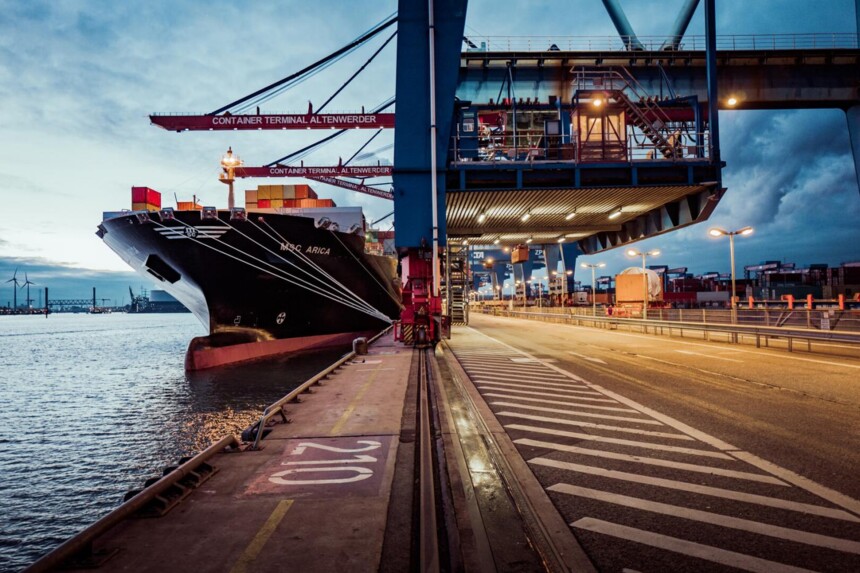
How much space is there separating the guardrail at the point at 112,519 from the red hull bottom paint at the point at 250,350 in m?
18.8

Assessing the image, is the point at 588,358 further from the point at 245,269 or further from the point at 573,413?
the point at 245,269

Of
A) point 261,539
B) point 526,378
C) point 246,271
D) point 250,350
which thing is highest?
point 246,271

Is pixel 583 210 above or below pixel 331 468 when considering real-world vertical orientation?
above

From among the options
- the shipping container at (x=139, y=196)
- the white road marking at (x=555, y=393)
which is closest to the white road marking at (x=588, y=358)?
the white road marking at (x=555, y=393)

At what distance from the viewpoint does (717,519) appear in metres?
4.07

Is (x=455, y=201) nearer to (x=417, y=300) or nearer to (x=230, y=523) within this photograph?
(x=417, y=300)

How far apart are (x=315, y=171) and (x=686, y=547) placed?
103 feet

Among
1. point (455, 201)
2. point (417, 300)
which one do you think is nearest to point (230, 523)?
point (417, 300)

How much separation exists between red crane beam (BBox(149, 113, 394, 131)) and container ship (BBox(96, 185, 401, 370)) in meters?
3.65

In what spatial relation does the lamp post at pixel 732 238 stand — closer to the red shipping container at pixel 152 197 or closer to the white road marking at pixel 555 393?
the white road marking at pixel 555 393

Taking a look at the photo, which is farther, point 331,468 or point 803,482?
point 331,468

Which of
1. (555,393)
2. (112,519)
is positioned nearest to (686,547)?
(112,519)

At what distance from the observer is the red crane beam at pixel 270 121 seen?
909 inches

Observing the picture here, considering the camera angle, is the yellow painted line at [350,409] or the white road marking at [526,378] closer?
the yellow painted line at [350,409]
